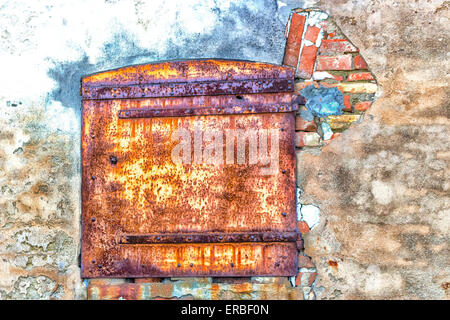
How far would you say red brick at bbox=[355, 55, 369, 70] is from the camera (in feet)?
6.59

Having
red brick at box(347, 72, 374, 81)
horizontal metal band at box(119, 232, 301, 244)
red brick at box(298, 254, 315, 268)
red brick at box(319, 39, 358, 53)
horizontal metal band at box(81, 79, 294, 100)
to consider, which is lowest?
red brick at box(298, 254, 315, 268)

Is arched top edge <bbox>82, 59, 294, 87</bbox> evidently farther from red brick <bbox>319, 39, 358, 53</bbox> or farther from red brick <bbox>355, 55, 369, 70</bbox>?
red brick <bbox>355, 55, 369, 70</bbox>

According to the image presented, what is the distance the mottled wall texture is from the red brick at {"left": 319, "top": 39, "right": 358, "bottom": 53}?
3 centimetres

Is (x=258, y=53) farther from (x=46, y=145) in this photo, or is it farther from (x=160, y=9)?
(x=46, y=145)

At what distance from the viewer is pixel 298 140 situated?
6.65 feet

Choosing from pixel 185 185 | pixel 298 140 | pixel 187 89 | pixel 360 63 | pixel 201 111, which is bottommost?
pixel 185 185

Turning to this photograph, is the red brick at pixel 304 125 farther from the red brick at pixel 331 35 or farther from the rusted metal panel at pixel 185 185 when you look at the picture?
the red brick at pixel 331 35

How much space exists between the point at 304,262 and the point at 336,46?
109cm

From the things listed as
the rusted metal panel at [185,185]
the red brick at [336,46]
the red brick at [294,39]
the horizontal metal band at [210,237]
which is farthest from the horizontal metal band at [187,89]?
the horizontal metal band at [210,237]

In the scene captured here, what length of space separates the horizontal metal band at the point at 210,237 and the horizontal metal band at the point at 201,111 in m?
0.61

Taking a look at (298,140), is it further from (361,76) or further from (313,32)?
(313,32)

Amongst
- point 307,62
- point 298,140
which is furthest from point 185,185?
point 307,62

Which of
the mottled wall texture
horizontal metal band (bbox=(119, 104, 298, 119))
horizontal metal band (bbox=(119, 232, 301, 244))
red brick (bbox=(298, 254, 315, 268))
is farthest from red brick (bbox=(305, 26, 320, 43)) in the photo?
red brick (bbox=(298, 254, 315, 268))

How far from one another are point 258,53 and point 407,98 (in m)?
0.77
